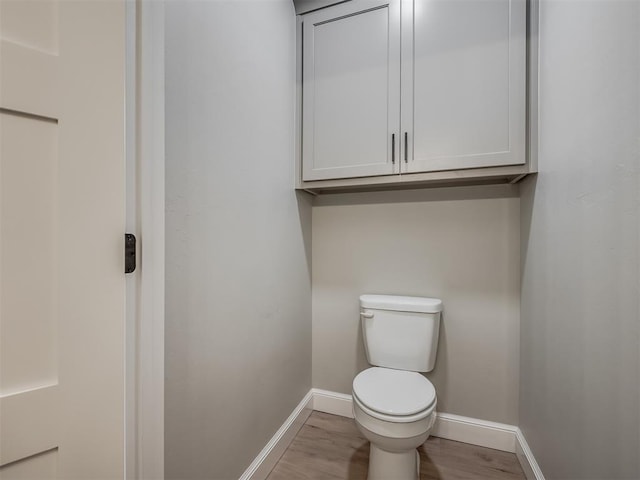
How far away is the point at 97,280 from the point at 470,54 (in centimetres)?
170

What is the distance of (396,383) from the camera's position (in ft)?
4.47

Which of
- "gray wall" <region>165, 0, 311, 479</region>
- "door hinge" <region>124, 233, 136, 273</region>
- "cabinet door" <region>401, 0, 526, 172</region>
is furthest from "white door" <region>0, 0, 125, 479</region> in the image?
"cabinet door" <region>401, 0, 526, 172</region>

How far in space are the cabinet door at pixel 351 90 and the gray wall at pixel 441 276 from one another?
297mm

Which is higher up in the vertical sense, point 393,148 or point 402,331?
point 393,148

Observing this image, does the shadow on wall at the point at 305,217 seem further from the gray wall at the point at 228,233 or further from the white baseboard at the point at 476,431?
the white baseboard at the point at 476,431

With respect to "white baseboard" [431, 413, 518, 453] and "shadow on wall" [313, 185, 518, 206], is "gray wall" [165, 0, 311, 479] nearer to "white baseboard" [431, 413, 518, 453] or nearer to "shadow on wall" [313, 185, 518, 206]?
"shadow on wall" [313, 185, 518, 206]

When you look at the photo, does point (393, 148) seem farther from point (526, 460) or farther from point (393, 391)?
point (526, 460)

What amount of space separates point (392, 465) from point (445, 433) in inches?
24.1

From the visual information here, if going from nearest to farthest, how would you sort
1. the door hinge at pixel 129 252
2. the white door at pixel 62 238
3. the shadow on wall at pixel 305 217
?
1. the white door at pixel 62 238
2. the door hinge at pixel 129 252
3. the shadow on wall at pixel 305 217

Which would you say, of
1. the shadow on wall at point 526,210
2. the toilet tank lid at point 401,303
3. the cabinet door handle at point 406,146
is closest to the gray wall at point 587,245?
the shadow on wall at point 526,210

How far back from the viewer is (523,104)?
1.31 metres

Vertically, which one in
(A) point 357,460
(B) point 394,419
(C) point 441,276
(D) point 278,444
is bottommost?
(A) point 357,460

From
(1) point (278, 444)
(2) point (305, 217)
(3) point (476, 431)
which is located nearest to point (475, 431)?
(3) point (476, 431)

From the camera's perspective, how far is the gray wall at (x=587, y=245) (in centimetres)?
72
